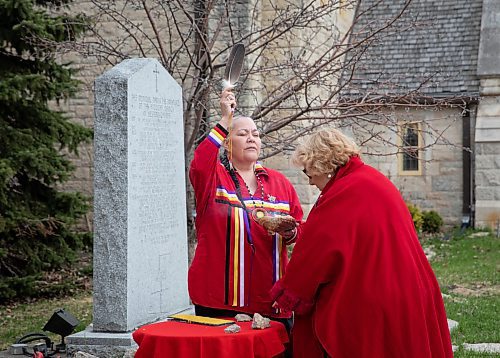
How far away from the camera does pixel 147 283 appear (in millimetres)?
7180

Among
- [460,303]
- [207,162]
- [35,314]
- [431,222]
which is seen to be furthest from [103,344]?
[431,222]

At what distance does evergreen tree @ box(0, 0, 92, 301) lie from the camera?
1200cm

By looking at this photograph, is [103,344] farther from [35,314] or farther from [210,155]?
[35,314]

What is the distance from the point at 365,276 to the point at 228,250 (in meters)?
1.22

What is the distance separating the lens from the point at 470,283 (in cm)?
1277

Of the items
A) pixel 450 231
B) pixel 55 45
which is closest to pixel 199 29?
pixel 55 45

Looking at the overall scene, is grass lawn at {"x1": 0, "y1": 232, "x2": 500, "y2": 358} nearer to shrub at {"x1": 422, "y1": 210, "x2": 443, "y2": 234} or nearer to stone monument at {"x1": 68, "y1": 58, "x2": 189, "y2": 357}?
stone monument at {"x1": 68, "y1": 58, "x2": 189, "y2": 357}

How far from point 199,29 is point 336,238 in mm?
6321

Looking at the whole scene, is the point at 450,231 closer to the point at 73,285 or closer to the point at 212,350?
the point at 73,285

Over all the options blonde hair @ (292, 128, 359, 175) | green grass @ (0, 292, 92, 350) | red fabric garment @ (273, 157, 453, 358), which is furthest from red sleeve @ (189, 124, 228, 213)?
green grass @ (0, 292, 92, 350)

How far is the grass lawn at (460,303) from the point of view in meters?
9.08

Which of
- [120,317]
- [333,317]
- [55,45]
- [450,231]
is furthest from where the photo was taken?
[450,231]

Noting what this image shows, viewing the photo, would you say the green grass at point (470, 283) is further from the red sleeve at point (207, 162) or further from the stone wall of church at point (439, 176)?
the red sleeve at point (207, 162)

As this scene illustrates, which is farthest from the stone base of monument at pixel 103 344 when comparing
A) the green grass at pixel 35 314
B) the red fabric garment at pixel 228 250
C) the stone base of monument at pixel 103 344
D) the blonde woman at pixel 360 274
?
the blonde woman at pixel 360 274
